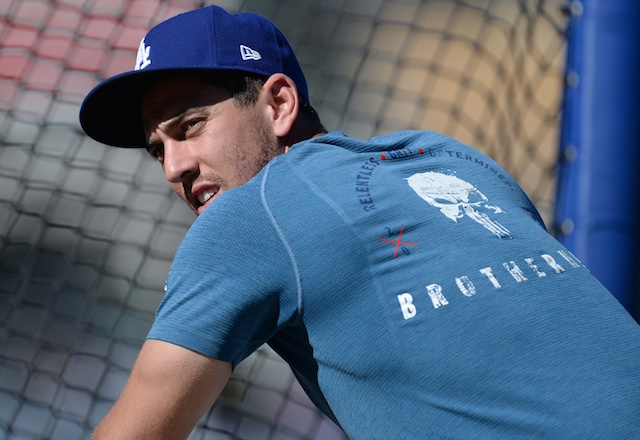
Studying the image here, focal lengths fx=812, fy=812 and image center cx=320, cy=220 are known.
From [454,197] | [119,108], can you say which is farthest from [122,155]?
[454,197]

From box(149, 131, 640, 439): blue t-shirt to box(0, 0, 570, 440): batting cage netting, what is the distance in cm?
115

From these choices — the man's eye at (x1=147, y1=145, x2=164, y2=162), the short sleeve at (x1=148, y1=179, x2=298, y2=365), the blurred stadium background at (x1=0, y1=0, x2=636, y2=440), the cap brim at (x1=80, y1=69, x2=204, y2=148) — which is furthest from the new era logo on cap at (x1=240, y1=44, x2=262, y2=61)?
the blurred stadium background at (x1=0, y1=0, x2=636, y2=440)

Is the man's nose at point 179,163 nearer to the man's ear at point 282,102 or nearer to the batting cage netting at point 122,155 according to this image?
the man's ear at point 282,102

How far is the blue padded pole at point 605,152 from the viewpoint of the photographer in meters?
1.55

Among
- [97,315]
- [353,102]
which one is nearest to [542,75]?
[353,102]

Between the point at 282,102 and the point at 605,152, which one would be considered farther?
the point at 605,152

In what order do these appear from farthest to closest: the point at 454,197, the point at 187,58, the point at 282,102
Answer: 1. the point at 282,102
2. the point at 187,58
3. the point at 454,197

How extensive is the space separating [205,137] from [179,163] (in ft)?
0.20

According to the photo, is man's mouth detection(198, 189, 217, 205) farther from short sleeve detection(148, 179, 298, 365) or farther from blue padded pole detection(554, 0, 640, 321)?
blue padded pole detection(554, 0, 640, 321)

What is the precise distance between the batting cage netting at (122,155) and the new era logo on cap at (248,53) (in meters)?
0.89

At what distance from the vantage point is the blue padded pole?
155cm

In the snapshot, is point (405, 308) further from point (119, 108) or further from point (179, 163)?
point (119, 108)

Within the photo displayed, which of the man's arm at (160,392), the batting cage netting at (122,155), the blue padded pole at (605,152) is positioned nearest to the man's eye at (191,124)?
the man's arm at (160,392)

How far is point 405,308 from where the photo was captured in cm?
89
